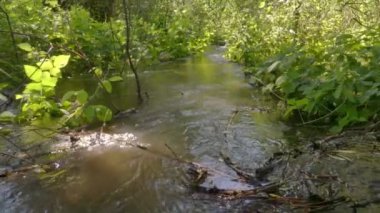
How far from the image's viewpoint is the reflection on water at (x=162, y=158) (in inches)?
111

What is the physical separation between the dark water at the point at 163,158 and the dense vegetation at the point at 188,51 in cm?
46

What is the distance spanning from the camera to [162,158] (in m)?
3.62

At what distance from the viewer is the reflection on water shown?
2811 millimetres

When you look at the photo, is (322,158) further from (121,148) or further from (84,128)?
(84,128)

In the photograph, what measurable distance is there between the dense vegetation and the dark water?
457 millimetres

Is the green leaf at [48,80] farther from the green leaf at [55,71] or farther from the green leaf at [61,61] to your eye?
the green leaf at [61,61]

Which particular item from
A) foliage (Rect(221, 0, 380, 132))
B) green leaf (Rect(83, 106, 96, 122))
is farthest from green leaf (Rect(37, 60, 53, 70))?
foliage (Rect(221, 0, 380, 132))

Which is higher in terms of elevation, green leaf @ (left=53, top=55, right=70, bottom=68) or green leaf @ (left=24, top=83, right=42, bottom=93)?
green leaf @ (left=53, top=55, right=70, bottom=68)

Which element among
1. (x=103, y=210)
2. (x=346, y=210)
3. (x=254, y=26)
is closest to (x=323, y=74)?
(x=346, y=210)

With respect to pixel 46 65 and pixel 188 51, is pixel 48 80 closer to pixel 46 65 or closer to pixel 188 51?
pixel 46 65

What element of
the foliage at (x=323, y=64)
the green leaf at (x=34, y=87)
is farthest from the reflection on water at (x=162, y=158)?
the green leaf at (x=34, y=87)

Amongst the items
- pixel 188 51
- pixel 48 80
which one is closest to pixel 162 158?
pixel 48 80

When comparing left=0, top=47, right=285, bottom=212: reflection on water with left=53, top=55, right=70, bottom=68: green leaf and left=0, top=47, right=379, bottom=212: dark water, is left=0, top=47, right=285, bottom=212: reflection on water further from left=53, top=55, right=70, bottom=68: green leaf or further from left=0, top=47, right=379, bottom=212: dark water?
left=53, top=55, right=70, bottom=68: green leaf

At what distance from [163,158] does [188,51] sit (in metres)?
7.51
